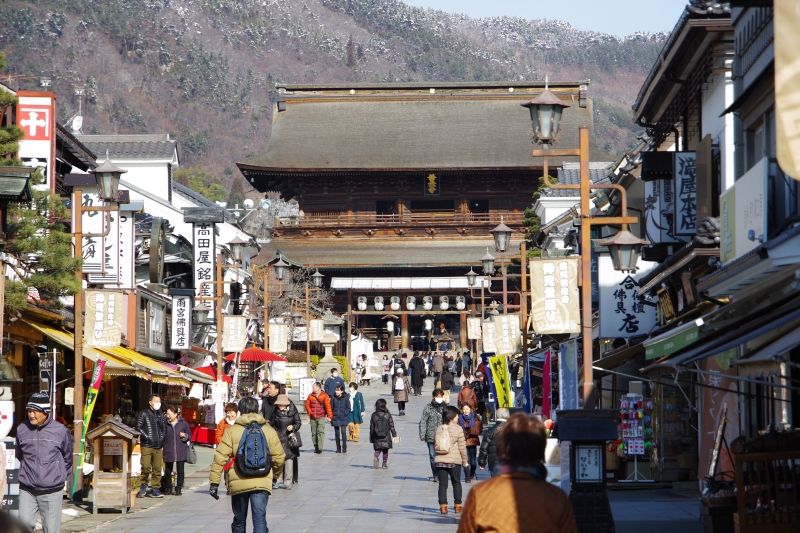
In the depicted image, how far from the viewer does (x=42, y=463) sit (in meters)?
13.4

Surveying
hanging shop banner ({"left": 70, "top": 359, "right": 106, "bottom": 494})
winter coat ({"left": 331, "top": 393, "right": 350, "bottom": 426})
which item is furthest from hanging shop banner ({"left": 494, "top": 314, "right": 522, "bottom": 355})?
hanging shop banner ({"left": 70, "top": 359, "right": 106, "bottom": 494})

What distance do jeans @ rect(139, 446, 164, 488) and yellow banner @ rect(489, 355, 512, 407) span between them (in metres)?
10.7

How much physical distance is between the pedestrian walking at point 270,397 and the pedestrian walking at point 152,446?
6.01 ft

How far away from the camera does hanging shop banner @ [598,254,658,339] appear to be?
25.1 meters

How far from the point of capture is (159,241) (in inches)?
1303

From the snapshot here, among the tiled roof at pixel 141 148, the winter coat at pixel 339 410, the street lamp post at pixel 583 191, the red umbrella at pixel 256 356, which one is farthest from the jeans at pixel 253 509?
the tiled roof at pixel 141 148

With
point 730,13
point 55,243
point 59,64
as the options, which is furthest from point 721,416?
point 59,64

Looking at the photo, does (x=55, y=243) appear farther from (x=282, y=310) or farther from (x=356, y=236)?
(x=356, y=236)

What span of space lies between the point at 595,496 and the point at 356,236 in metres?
58.4

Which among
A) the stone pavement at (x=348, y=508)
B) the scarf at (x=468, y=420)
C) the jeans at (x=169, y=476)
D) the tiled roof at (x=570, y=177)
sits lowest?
the stone pavement at (x=348, y=508)

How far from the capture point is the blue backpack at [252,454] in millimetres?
13172

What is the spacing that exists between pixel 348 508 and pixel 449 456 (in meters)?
2.02

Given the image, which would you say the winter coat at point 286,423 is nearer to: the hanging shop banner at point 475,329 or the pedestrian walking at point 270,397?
the pedestrian walking at point 270,397

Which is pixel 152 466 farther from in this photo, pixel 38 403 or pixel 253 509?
pixel 253 509
